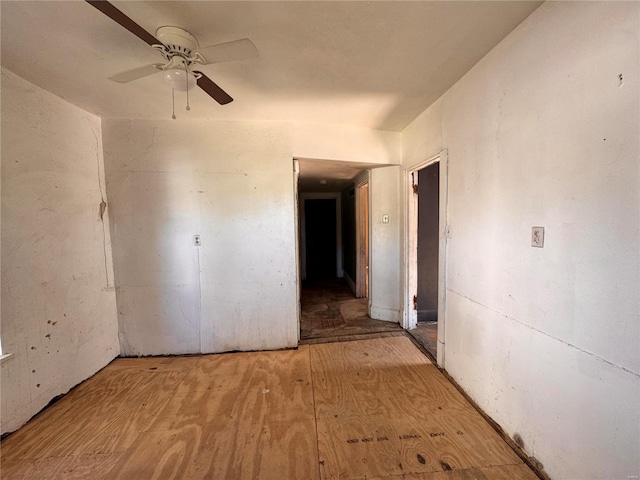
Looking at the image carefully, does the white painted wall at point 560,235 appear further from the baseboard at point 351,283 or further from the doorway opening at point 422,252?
the baseboard at point 351,283

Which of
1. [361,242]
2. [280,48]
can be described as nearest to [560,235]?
[280,48]

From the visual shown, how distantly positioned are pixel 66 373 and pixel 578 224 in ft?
11.4

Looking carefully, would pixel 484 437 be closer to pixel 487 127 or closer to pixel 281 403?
pixel 281 403

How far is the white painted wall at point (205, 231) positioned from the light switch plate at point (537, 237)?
6.23 feet

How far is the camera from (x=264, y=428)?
160cm

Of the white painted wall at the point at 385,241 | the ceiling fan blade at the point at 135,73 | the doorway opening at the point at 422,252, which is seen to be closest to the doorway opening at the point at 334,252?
the white painted wall at the point at 385,241

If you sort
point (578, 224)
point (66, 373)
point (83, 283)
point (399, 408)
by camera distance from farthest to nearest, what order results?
point (83, 283) < point (66, 373) < point (399, 408) < point (578, 224)

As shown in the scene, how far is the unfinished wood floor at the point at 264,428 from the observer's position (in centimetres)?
134

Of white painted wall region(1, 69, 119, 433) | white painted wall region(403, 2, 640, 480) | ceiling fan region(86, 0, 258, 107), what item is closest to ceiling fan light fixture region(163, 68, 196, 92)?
ceiling fan region(86, 0, 258, 107)

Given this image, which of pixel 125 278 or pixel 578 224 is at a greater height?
pixel 578 224

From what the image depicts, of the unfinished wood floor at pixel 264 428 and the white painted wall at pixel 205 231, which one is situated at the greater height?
the white painted wall at pixel 205 231

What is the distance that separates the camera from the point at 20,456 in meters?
1.43

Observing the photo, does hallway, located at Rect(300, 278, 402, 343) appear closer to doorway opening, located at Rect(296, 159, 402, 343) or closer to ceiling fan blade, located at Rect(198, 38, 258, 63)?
doorway opening, located at Rect(296, 159, 402, 343)

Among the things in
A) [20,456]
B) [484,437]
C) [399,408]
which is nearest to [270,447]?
[399,408]
